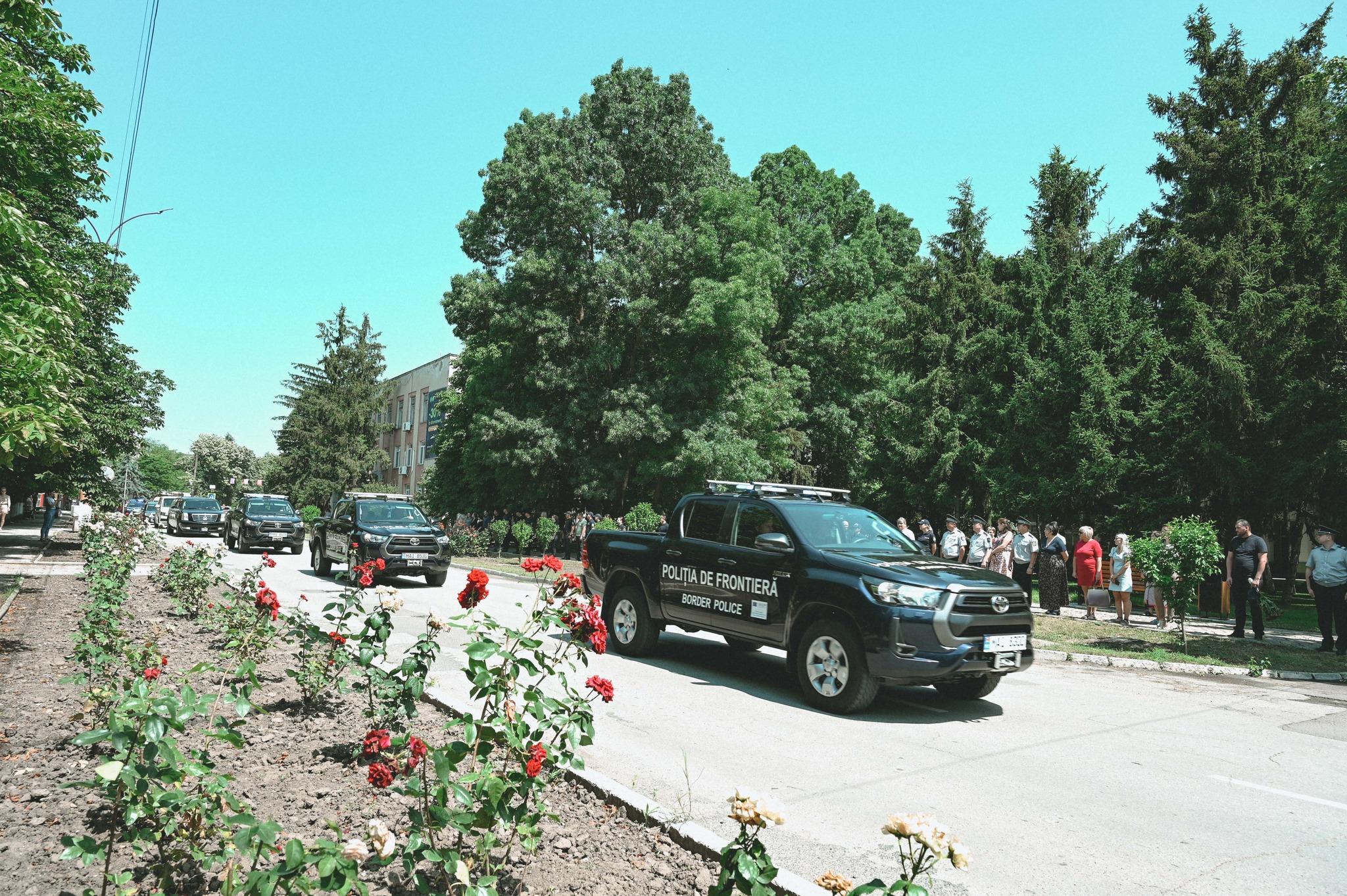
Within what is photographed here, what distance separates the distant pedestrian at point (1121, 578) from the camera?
1587 centimetres

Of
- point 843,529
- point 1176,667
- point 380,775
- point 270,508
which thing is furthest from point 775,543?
point 270,508

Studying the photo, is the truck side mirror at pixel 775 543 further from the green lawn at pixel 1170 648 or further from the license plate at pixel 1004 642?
the green lawn at pixel 1170 648

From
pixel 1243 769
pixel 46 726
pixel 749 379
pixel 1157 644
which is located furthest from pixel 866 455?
pixel 46 726

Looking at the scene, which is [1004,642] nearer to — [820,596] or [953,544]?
[820,596]

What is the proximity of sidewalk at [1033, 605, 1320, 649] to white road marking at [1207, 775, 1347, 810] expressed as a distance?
981cm

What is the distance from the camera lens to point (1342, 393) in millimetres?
22172

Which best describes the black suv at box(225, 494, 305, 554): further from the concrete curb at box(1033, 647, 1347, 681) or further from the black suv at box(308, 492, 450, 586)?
the concrete curb at box(1033, 647, 1347, 681)

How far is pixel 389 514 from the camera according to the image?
18.2m

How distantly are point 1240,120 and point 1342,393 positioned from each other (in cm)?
1019

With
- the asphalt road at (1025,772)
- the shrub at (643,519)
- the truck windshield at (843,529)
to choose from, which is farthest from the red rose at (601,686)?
the shrub at (643,519)

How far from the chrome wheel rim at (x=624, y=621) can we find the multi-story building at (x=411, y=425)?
52.9 metres

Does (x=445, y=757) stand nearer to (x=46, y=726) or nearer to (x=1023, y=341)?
(x=46, y=726)

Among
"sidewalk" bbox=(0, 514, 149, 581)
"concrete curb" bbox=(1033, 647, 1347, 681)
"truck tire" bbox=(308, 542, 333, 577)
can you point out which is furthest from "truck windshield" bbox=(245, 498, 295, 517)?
"concrete curb" bbox=(1033, 647, 1347, 681)

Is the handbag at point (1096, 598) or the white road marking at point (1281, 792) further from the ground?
the handbag at point (1096, 598)
